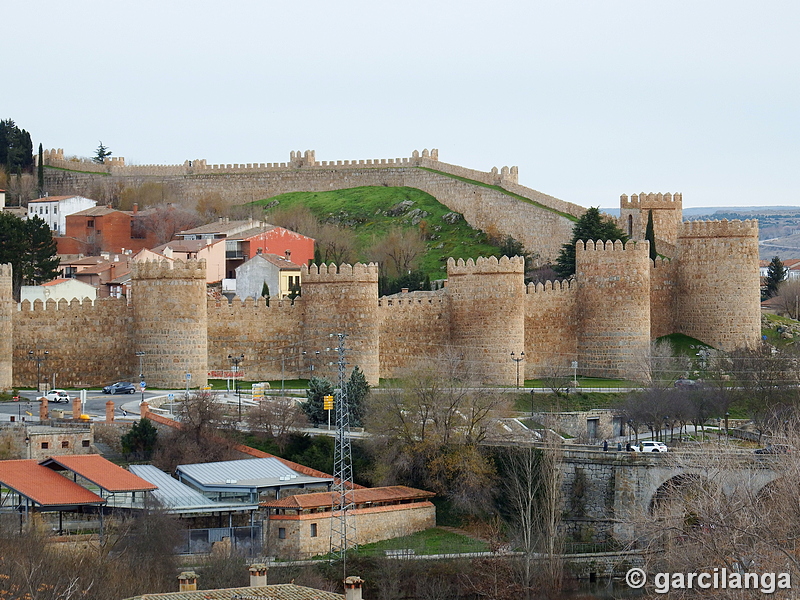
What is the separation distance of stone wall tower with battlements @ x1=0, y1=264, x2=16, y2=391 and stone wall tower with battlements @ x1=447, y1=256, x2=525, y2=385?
1348cm

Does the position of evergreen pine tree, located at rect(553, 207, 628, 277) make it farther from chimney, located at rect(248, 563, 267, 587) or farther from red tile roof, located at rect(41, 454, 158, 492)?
chimney, located at rect(248, 563, 267, 587)

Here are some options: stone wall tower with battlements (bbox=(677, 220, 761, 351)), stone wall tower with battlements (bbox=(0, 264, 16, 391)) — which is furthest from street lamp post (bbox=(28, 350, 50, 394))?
stone wall tower with battlements (bbox=(677, 220, 761, 351))

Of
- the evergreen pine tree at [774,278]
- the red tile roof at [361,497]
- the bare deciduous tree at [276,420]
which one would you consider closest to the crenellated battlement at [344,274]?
the bare deciduous tree at [276,420]

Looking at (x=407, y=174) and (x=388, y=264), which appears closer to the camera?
(x=388, y=264)

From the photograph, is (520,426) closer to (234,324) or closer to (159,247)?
(234,324)

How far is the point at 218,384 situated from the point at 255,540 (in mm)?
12551

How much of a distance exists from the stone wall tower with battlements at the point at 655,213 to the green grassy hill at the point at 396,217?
25.4 feet

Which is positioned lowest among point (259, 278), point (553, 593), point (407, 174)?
point (553, 593)

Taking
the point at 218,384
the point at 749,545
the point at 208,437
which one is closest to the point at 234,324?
the point at 218,384

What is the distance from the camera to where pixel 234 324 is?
186 ft

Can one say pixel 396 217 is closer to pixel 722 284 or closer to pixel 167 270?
pixel 722 284

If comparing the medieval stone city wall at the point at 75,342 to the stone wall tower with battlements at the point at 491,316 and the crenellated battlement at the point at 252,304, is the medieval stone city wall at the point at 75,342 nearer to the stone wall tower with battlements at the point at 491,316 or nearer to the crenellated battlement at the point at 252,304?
the crenellated battlement at the point at 252,304

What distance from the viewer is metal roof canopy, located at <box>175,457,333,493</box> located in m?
45.2

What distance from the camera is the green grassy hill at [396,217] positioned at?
261 feet
